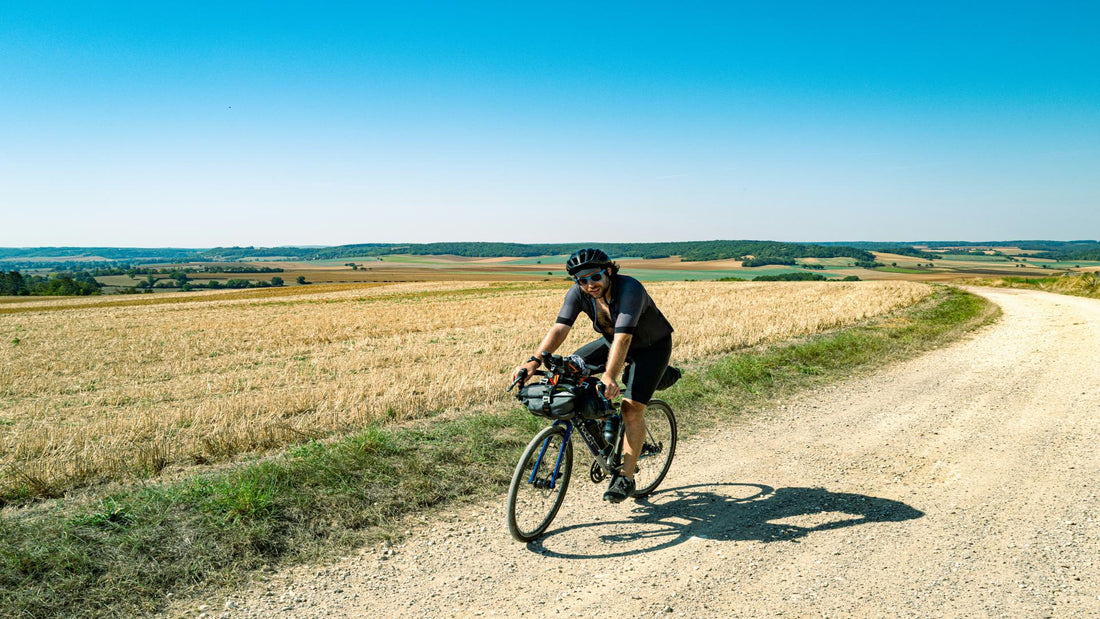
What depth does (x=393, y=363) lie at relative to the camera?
1627cm

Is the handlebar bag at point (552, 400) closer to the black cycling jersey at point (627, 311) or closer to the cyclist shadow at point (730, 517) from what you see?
the black cycling jersey at point (627, 311)

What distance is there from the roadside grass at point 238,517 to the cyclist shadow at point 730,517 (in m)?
1.48

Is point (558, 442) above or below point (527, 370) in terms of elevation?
below

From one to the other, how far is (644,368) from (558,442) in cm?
105

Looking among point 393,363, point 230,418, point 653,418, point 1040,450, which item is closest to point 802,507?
A: point 653,418

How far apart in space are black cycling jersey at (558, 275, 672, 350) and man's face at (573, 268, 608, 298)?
0.40ft

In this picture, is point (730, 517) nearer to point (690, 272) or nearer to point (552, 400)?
point (552, 400)

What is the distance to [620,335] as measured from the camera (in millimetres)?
4855

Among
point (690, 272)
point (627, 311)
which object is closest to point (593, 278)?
point (627, 311)

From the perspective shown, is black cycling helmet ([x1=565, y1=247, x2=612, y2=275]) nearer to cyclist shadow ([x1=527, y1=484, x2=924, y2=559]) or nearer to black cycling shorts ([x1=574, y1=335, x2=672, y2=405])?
black cycling shorts ([x1=574, y1=335, x2=672, y2=405])

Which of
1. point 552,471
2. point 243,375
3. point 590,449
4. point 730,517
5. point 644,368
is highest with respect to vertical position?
point 644,368

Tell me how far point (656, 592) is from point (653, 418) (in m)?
2.49

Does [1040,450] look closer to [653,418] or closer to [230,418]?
[653,418]

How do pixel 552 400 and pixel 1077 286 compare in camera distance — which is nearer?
pixel 552 400
